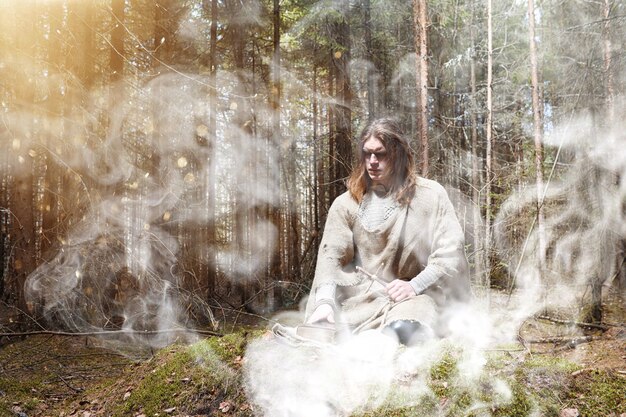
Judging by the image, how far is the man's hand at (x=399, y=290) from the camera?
2.77 meters

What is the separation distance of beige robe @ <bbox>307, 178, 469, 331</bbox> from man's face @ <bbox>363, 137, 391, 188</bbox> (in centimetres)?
27

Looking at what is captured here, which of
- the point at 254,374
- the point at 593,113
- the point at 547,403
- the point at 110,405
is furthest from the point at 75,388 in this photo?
the point at 593,113

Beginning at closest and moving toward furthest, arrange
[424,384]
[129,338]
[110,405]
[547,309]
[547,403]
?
[547,403] → [424,384] → [110,405] → [129,338] → [547,309]

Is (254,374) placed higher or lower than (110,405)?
higher

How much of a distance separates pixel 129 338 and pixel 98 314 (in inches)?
25.5

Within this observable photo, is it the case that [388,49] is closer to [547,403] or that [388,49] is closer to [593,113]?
[593,113]

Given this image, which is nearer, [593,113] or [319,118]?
[593,113]

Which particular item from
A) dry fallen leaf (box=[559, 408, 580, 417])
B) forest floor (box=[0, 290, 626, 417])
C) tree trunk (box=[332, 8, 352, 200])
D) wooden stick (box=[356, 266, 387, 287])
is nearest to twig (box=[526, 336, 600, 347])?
forest floor (box=[0, 290, 626, 417])

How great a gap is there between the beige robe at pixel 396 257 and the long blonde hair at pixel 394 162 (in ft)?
0.25

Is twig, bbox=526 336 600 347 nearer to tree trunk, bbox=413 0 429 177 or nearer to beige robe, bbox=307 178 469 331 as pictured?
tree trunk, bbox=413 0 429 177

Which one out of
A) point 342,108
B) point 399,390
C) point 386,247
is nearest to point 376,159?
point 386,247

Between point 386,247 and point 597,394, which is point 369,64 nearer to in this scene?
point 386,247

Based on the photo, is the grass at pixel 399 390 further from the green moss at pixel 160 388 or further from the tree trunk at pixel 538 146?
the tree trunk at pixel 538 146

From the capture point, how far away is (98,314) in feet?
21.6
